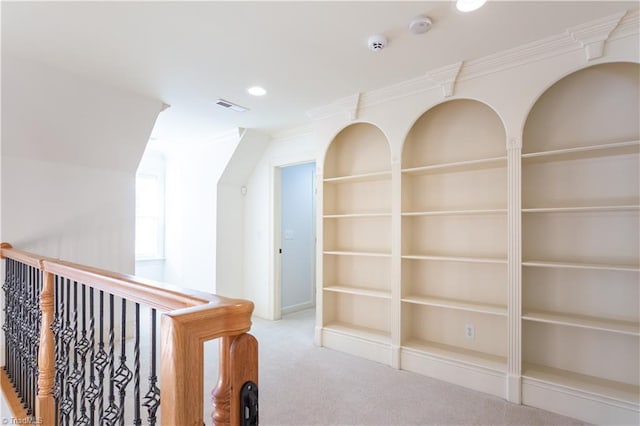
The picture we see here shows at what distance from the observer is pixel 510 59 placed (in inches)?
98.6

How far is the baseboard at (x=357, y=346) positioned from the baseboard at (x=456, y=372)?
190mm

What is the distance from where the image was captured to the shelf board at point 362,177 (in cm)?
333

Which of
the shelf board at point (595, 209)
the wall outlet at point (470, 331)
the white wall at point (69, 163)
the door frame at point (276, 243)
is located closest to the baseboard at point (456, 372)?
the wall outlet at point (470, 331)

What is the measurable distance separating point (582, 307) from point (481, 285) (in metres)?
0.69

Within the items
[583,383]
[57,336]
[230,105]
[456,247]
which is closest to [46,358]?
[57,336]

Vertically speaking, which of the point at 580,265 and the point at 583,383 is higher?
the point at 580,265

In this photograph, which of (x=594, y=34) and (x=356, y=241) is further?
(x=356, y=241)

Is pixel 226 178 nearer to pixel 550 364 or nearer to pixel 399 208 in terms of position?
pixel 399 208

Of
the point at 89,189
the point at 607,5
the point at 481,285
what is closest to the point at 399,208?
the point at 481,285

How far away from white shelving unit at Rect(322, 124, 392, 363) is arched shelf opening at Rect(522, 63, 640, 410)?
1216mm

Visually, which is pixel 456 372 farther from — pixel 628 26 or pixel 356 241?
pixel 628 26

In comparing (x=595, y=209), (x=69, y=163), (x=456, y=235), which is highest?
(x=69, y=163)

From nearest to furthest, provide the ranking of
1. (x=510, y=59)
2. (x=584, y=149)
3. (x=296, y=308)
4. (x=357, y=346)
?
(x=584, y=149), (x=510, y=59), (x=357, y=346), (x=296, y=308)

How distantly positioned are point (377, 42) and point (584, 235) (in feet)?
6.65
